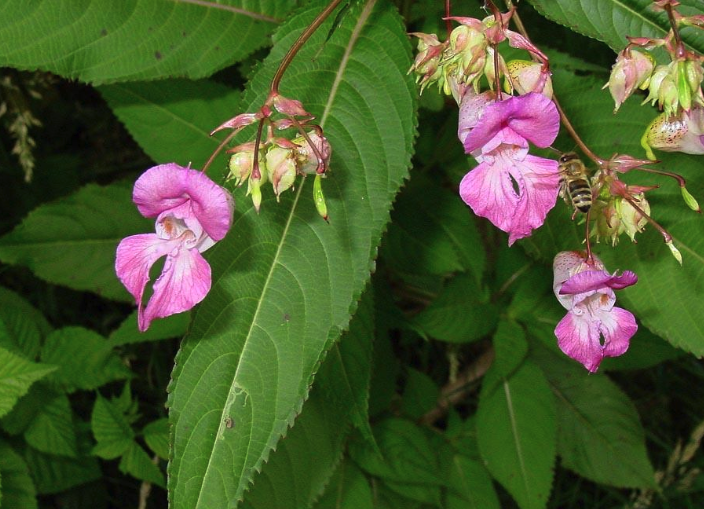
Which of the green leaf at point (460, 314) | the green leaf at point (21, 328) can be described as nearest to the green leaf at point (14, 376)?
the green leaf at point (21, 328)

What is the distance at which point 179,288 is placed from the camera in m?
1.09

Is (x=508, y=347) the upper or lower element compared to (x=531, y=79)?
lower

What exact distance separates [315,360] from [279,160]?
1.08ft

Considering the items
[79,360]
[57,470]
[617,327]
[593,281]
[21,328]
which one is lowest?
[57,470]

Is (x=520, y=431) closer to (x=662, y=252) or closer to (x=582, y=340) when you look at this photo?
(x=662, y=252)

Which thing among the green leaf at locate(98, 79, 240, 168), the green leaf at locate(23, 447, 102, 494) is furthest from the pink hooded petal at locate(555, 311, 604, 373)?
the green leaf at locate(23, 447, 102, 494)

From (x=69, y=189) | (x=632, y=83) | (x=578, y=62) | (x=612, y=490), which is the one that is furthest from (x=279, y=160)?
(x=612, y=490)

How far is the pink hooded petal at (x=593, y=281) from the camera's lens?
3.74ft

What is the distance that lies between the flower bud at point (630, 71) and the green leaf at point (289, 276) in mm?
359

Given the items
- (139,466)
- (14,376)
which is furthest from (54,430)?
(14,376)

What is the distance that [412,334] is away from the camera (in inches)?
94.7

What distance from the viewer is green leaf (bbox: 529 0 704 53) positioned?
4.56 ft

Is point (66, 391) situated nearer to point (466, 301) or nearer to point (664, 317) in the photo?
point (466, 301)

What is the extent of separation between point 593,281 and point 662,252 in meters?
0.50
